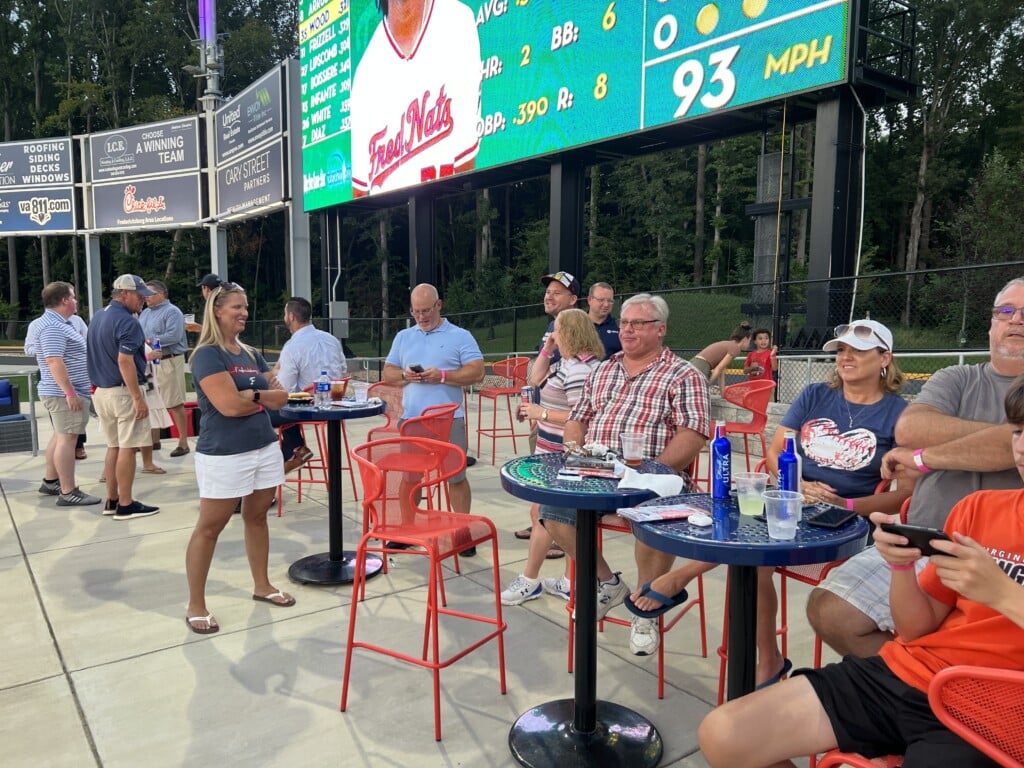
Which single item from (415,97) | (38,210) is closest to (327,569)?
(415,97)

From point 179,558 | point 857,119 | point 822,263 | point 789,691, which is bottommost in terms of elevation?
point 179,558

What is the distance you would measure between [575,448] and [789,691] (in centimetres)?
139

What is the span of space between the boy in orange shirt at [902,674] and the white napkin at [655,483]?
77cm

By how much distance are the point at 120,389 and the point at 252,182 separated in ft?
38.9

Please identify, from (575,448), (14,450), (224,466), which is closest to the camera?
(575,448)

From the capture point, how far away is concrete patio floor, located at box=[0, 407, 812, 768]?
93.4 inches

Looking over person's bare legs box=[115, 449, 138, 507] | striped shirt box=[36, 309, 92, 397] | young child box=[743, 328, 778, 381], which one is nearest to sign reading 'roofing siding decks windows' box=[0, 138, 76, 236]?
striped shirt box=[36, 309, 92, 397]

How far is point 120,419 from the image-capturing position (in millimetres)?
4844

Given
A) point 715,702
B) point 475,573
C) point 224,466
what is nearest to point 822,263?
point 475,573

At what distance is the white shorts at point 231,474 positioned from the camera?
3.14m

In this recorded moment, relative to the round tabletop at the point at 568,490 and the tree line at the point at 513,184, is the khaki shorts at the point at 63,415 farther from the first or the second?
the tree line at the point at 513,184

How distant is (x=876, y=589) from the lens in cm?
208

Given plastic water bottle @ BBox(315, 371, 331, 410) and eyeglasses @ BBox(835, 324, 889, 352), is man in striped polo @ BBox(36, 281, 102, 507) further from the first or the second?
eyeglasses @ BBox(835, 324, 889, 352)

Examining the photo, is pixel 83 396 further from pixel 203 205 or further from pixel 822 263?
pixel 203 205
